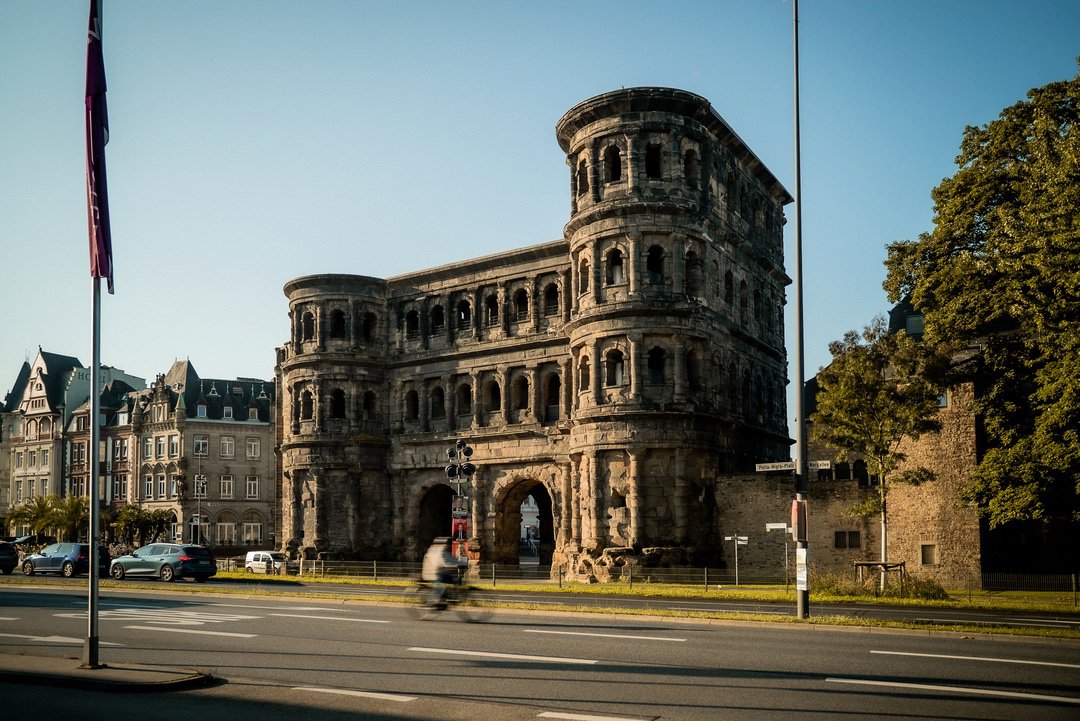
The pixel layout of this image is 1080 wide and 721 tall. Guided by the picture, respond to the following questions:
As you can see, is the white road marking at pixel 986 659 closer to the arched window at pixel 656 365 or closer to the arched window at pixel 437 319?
the arched window at pixel 656 365

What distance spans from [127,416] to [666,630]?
276ft

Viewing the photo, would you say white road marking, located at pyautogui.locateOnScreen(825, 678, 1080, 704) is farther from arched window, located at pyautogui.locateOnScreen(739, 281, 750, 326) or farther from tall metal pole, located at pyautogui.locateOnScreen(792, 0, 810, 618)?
arched window, located at pyautogui.locateOnScreen(739, 281, 750, 326)

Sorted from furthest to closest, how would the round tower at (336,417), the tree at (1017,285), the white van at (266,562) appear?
the round tower at (336,417) → the white van at (266,562) → the tree at (1017,285)

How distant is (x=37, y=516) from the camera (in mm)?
82500

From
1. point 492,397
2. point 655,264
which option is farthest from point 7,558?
point 655,264

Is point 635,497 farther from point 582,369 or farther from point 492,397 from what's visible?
point 492,397

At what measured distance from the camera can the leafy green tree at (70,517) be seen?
79688mm

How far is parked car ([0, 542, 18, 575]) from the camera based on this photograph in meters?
49.9

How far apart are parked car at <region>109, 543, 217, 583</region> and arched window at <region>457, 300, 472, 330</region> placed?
64.3 ft

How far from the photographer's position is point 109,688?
1182cm

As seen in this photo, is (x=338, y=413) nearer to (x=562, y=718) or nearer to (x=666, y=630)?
(x=666, y=630)

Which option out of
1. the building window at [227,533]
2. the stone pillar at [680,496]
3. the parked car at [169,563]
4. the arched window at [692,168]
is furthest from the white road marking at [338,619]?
the building window at [227,533]

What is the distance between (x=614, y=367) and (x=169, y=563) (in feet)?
64.3

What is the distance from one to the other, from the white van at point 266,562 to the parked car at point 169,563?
11.4 metres
